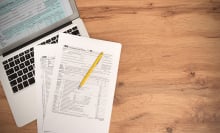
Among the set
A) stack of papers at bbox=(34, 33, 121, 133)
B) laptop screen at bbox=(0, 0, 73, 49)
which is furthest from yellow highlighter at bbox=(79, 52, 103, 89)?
laptop screen at bbox=(0, 0, 73, 49)

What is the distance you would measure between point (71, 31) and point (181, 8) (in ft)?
1.21

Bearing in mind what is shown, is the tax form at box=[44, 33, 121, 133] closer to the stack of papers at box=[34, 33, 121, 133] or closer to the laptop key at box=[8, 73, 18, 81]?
the stack of papers at box=[34, 33, 121, 133]

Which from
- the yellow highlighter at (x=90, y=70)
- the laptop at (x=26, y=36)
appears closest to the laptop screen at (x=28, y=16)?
the laptop at (x=26, y=36)

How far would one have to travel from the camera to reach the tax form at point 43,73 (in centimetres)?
76

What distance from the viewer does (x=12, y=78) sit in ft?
2.60

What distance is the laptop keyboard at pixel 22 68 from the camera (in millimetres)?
785

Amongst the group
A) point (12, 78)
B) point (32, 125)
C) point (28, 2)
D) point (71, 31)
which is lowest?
point (32, 125)

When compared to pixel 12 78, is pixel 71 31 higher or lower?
higher

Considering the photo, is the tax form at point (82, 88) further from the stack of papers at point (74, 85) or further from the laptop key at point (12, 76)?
the laptop key at point (12, 76)

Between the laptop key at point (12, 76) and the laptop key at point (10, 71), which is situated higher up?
the laptop key at point (10, 71)

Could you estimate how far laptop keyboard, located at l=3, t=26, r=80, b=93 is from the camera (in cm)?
78

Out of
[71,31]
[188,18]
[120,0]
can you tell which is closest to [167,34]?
[188,18]

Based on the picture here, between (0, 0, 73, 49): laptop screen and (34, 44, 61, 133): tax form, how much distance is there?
7 centimetres

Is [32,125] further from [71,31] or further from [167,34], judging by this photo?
[167,34]
